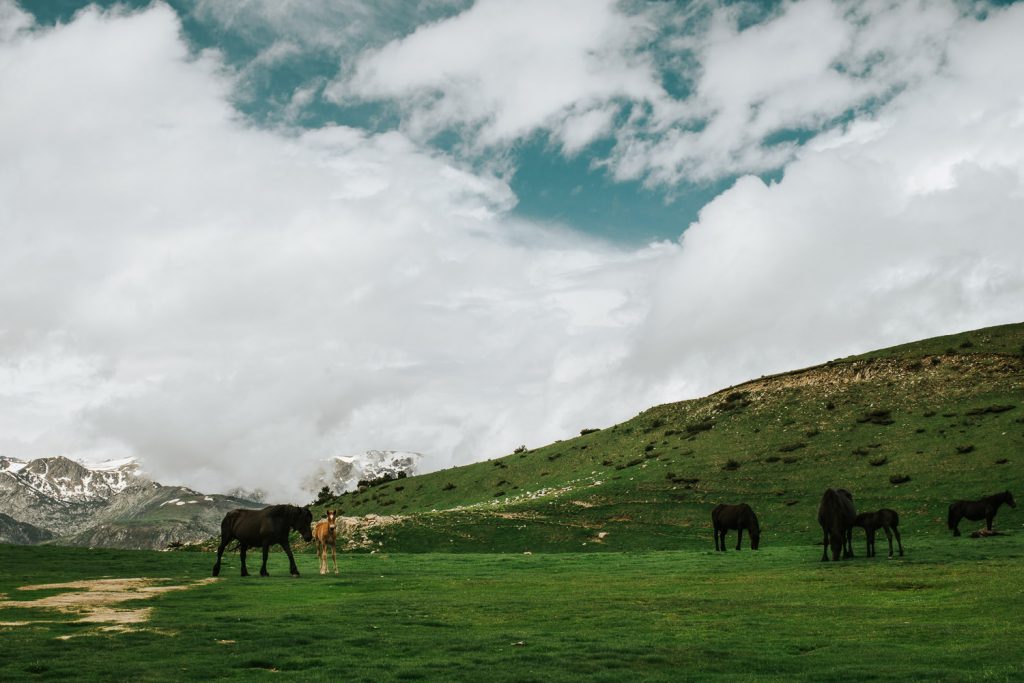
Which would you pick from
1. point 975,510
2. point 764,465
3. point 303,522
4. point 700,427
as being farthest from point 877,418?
point 303,522

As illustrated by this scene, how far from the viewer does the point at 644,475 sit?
9106cm

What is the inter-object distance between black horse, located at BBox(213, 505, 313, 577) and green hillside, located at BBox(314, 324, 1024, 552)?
2576 cm

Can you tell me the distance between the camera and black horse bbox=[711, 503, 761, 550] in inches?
2026

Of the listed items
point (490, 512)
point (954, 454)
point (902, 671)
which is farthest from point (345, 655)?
point (954, 454)

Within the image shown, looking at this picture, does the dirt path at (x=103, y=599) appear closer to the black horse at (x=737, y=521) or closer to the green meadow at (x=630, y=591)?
the green meadow at (x=630, y=591)

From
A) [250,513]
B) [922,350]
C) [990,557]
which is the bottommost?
[990,557]

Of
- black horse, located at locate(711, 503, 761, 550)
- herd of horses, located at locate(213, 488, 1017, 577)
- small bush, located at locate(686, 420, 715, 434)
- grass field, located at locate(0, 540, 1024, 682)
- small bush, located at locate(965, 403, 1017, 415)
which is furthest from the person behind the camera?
small bush, located at locate(686, 420, 715, 434)

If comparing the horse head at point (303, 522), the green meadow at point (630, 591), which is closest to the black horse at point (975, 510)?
the green meadow at point (630, 591)

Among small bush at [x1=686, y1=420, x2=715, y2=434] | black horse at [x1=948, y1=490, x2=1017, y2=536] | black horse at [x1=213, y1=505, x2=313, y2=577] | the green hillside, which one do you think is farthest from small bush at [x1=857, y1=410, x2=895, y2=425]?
black horse at [x1=213, y1=505, x2=313, y2=577]

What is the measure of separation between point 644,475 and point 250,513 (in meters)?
60.5

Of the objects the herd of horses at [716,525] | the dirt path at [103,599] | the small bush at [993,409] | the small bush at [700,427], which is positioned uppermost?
the small bush at [700,427]

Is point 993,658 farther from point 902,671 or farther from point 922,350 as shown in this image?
point 922,350

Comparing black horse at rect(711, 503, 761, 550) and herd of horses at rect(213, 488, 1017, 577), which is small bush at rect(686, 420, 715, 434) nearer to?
herd of horses at rect(213, 488, 1017, 577)

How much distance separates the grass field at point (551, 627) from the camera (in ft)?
50.2
